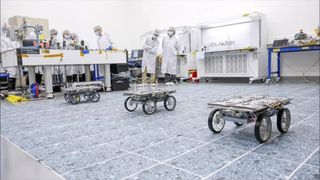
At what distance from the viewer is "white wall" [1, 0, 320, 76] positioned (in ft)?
19.2

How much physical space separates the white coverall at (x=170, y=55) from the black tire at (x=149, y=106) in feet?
14.4

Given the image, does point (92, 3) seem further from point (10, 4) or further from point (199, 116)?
point (199, 116)

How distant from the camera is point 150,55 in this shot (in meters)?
7.15

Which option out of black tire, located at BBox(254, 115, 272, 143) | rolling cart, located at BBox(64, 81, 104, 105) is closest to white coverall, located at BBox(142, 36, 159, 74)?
rolling cart, located at BBox(64, 81, 104, 105)

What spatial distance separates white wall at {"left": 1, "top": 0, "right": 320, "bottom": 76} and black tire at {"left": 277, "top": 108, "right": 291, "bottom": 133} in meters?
4.41

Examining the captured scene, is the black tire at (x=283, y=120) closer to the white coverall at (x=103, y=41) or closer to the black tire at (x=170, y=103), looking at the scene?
the black tire at (x=170, y=103)

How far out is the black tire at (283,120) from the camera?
1.88 metres

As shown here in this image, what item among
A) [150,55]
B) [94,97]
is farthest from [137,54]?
[94,97]

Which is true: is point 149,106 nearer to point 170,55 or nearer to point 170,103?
point 170,103

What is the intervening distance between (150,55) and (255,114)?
5621 millimetres

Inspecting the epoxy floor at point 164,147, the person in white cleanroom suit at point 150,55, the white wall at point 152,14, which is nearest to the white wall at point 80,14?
the white wall at point 152,14

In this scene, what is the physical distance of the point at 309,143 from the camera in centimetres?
167

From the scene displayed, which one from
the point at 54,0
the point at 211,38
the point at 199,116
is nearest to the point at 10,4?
the point at 54,0

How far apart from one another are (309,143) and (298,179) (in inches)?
23.1
